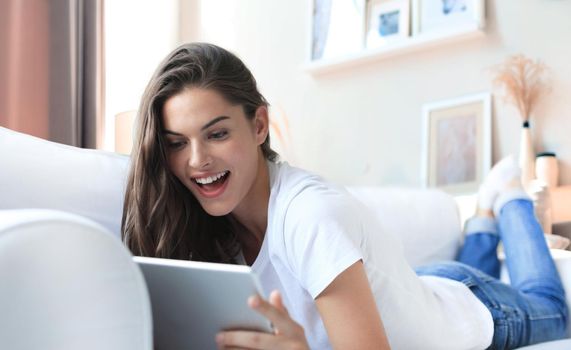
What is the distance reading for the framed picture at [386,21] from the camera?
3.68 m

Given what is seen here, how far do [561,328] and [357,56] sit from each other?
2.09m

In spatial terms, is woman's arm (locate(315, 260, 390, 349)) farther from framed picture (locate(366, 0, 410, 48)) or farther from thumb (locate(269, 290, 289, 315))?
framed picture (locate(366, 0, 410, 48))

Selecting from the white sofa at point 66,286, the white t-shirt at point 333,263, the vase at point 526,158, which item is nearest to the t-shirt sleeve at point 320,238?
the white t-shirt at point 333,263

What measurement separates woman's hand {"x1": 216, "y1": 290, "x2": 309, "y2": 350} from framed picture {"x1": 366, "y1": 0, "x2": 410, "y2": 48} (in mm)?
2953

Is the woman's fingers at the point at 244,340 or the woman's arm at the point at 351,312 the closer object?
the woman's fingers at the point at 244,340

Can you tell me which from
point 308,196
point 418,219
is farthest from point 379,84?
point 308,196

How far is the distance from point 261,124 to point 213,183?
0.19 meters

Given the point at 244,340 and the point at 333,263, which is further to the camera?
the point at 333,263

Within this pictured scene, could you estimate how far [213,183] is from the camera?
1.41 m

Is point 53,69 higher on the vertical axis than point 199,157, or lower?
higher

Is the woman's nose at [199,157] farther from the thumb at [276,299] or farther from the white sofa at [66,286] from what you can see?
the white sofa at [66,286]

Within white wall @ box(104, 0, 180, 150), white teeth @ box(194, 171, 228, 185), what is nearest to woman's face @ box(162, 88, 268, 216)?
white teeth @ box(194, 171, 228, 185)

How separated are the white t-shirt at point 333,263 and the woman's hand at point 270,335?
238 mm

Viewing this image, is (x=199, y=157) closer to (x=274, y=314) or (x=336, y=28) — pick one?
(x=274, y=314)
